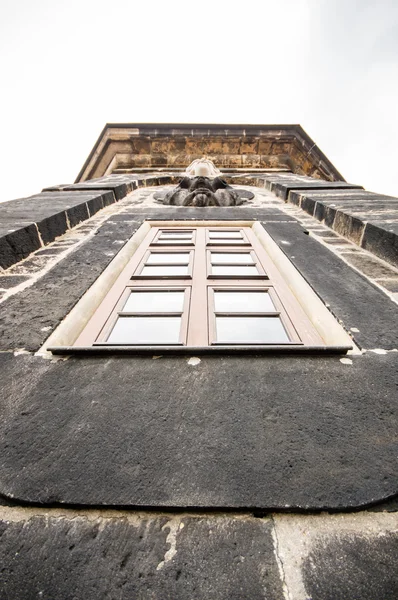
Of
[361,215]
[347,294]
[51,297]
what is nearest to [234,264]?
[347,294]

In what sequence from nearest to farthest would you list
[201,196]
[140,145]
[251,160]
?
[201,196]
[140,145]
[251,160]

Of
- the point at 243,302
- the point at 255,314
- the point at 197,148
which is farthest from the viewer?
the point at 197,148

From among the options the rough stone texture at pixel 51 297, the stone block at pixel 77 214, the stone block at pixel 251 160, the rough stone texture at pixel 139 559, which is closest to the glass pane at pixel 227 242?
the rough stone texture at pixel 51 297

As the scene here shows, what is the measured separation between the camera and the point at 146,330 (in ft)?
4.98

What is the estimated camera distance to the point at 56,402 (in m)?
1.06

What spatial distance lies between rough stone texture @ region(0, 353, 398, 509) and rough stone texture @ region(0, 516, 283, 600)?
5 cm

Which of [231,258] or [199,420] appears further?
[231,258]

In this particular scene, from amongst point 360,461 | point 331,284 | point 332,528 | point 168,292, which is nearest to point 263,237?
point 331,284

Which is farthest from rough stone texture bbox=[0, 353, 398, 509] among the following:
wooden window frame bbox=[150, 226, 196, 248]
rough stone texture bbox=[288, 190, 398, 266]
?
wooden window frame bbox=[150, 226, 196, 248]

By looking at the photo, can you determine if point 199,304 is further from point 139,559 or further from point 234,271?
point 139,559

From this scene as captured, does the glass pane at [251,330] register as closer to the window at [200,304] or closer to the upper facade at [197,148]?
the window at [200,304]

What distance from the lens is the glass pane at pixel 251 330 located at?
56.4 inches

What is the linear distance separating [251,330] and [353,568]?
3.14 feet

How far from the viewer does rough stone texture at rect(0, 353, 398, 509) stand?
80 cm
